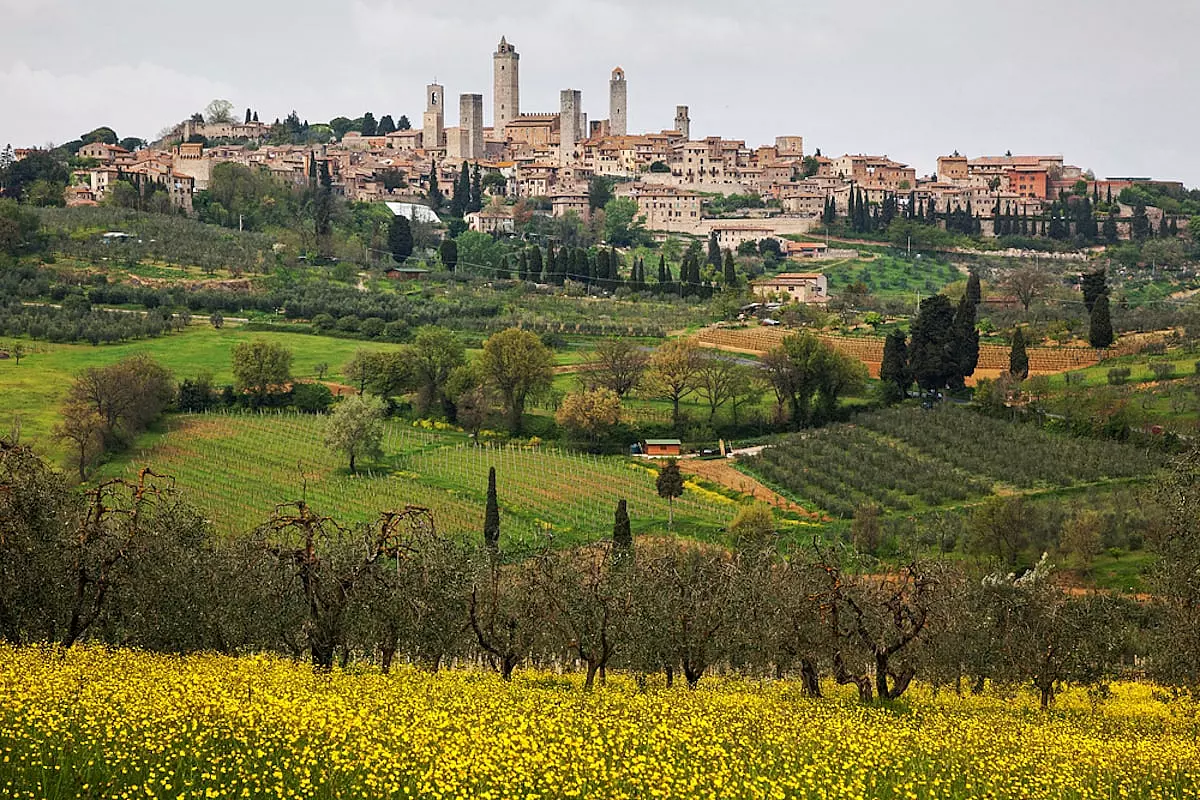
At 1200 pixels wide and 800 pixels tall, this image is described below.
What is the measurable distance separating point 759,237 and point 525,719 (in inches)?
4266

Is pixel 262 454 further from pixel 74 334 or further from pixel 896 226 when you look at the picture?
pixel 896 226

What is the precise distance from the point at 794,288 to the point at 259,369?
4495cm

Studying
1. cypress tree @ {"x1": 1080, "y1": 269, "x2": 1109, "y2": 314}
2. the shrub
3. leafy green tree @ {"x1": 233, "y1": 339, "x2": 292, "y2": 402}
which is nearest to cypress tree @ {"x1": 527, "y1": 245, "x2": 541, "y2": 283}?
leafy green tree @ {"x1": 233, "y1": 339, "x2": 292, "y2": 402}

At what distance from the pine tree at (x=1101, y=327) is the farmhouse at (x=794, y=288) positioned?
92.4 feet

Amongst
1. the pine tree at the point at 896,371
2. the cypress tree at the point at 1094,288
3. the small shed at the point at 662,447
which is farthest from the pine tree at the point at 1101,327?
the small shed at the point at 662,447

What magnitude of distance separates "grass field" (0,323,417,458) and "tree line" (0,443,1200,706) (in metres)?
25.6

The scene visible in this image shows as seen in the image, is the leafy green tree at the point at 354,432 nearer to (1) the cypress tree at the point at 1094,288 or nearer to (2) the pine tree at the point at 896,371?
(2) the pine tree at the point at 896,371

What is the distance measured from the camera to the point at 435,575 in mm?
23078

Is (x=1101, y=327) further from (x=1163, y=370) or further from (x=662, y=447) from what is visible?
(x=662, y=447)

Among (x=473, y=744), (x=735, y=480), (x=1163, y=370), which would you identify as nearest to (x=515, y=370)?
(x=735, y=480)

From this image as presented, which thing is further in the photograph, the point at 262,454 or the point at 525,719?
the point at 262,454

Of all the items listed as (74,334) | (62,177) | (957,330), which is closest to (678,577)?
(957,330)

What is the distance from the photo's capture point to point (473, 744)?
1420cm

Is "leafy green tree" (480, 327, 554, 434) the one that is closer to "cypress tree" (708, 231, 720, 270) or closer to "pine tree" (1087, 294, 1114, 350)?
"pine tree" (1087, 294, 1114, 350)
